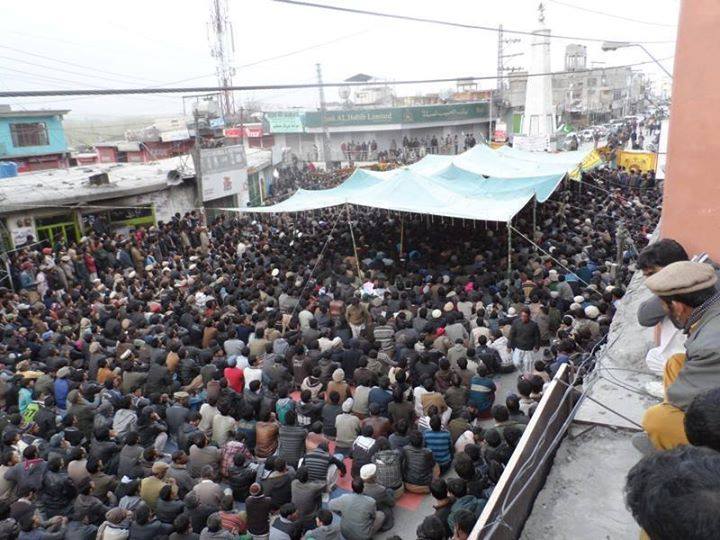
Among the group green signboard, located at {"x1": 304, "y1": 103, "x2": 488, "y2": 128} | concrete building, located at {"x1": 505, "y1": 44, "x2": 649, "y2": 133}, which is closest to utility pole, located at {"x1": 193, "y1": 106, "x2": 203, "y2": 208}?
green signboard, located at {"x1": 304, "y1": 103, "x2": 488, "y2": 128}

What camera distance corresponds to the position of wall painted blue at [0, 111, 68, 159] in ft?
73.2

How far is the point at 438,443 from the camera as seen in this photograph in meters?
5.27

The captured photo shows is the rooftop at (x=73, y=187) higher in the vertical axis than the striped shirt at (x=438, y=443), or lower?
higher

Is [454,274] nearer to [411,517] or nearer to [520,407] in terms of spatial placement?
[520,407]

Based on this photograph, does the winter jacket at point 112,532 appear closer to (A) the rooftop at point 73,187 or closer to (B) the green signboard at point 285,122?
(A) the rooftop at point 73,187

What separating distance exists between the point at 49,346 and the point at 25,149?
762 inches

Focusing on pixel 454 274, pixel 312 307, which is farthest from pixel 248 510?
pixel 454 274

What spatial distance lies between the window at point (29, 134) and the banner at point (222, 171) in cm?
1096

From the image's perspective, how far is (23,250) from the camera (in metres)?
12.5

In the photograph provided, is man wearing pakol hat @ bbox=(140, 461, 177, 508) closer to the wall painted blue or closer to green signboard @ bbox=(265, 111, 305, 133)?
the wall painted blue

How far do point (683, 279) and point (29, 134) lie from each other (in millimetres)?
27179

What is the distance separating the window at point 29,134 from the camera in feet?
75.0

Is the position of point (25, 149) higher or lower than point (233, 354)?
higher

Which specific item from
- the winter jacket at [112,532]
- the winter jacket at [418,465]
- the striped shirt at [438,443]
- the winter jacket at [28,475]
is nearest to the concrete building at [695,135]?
the striped shirt at [438,443]
